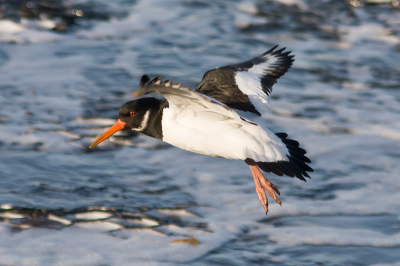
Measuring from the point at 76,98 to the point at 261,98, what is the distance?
468cm

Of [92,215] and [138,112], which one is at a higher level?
[138,112]

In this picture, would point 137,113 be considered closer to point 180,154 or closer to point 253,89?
point 253,89

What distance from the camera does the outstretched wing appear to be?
3826mm

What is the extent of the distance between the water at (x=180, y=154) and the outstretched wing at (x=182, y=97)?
5.62 ft

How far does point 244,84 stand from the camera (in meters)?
5.47

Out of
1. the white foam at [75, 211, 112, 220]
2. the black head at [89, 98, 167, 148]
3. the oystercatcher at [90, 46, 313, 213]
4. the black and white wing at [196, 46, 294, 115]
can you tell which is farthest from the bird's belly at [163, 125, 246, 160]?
the white foam at [75, 211, 112, 220]

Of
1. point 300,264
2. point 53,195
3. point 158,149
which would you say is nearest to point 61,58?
point 158,149

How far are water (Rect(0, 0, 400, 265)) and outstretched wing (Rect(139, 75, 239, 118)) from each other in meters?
1.71

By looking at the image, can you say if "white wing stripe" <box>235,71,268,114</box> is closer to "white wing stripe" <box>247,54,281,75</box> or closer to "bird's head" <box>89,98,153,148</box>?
"white wing stripe" <box>247,54,281,75</box>

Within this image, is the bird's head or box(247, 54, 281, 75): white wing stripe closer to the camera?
the bird's head

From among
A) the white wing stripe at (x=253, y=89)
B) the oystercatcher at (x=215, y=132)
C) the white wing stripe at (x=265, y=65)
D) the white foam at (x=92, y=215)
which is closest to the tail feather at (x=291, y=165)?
the oystercatcher at (x=215, y=132)

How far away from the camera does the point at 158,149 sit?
786cm

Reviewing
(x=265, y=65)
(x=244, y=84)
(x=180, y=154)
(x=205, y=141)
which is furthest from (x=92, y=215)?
(x=265, y=65)

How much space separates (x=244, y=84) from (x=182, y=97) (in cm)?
138
